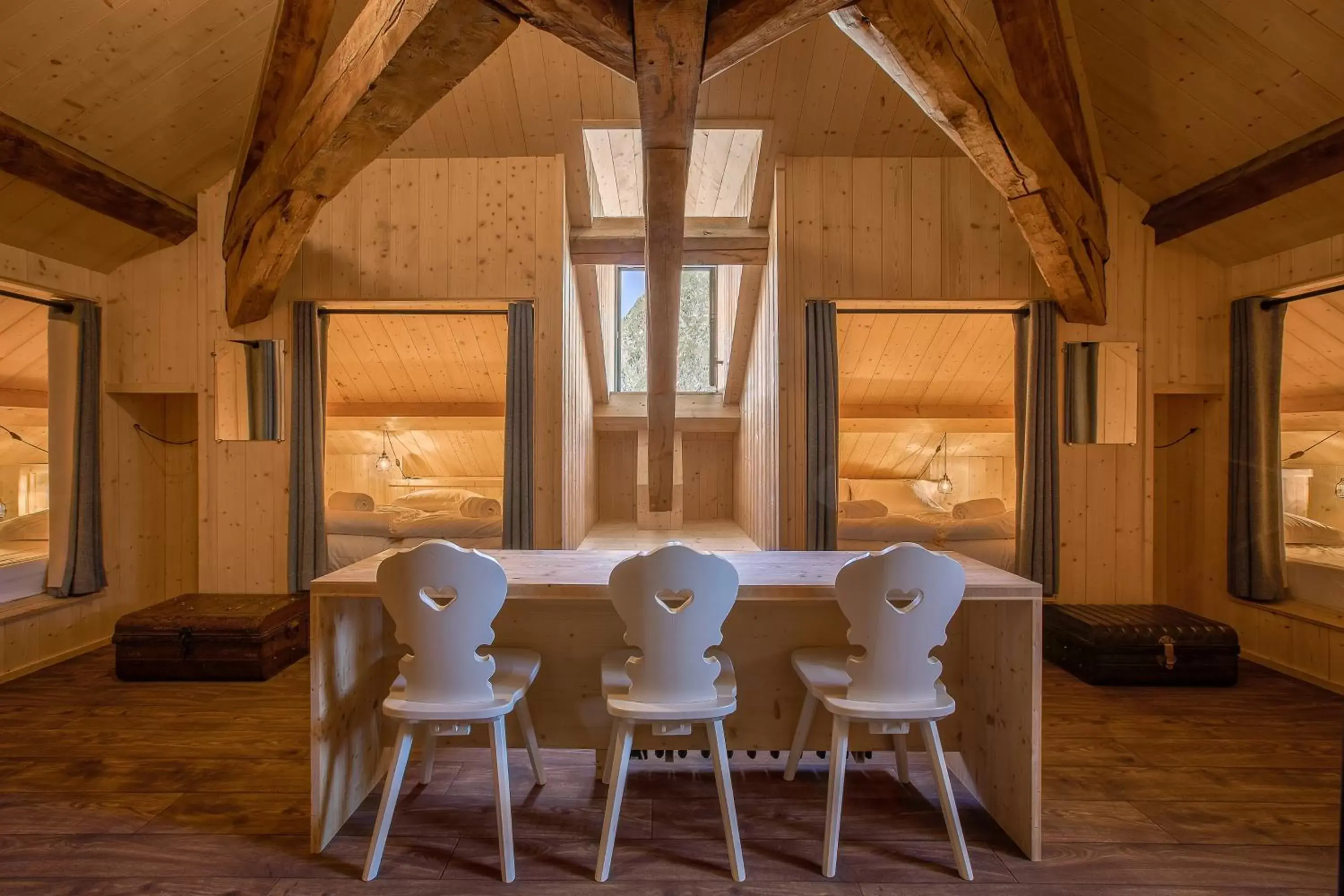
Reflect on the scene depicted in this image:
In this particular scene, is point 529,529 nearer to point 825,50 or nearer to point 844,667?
point 844,667

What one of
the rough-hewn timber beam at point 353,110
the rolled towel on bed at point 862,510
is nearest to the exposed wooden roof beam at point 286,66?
the rough-hewn timber beam at point 353,110

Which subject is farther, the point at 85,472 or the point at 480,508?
the point at 480,508

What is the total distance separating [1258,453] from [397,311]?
553cm

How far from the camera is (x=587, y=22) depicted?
208cm

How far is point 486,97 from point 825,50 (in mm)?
2049

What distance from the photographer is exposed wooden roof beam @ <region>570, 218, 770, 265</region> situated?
15.7ft

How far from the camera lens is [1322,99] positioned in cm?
311

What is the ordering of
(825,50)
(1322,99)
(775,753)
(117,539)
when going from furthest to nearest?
1. (117,539)
2. (825,50)
3. (1322,99)
4. (775,753)

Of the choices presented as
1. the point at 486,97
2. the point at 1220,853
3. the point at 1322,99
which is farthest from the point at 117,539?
the point at 1322,99

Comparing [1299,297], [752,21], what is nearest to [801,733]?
[752,21]

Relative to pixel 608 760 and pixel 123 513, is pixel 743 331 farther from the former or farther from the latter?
pixel 123 513

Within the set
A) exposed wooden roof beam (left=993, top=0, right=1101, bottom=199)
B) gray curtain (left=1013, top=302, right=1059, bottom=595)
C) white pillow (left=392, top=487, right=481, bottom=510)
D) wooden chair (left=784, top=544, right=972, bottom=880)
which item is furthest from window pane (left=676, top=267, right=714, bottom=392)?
wooden chair (left=784, top=544, right=972, bottom=880)

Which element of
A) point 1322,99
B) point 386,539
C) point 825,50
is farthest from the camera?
point 386,539

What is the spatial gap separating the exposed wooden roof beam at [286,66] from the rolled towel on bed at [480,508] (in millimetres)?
2753
